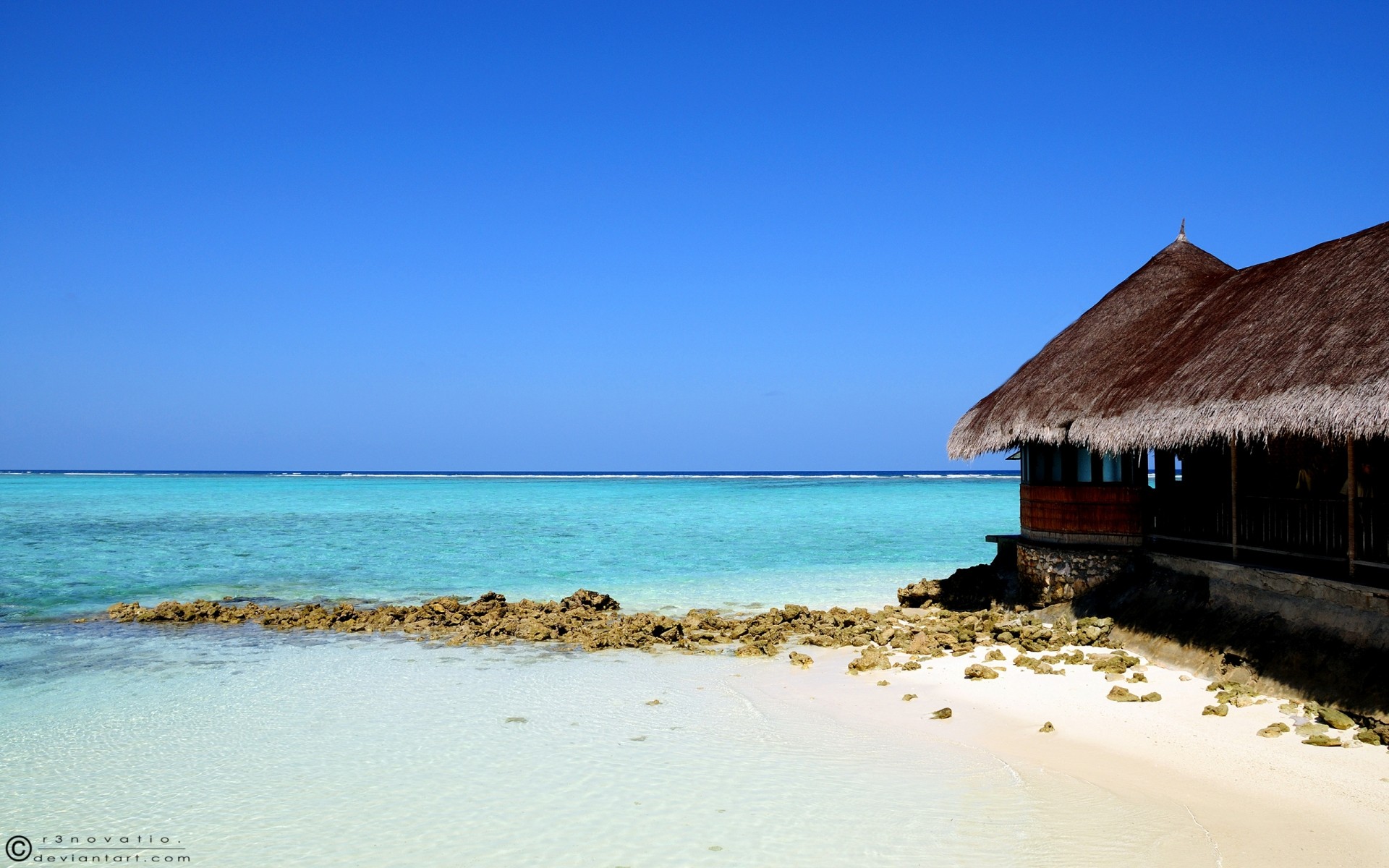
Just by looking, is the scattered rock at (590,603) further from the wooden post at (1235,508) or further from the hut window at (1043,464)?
the wooden post at (1235,508)

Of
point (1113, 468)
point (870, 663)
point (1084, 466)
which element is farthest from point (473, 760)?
point (1113, 468)

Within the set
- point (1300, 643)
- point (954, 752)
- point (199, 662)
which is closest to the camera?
point (954, 752)

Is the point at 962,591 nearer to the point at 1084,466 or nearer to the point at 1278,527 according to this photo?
the point at 1084,466

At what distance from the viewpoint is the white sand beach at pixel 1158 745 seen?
5723 millimetres

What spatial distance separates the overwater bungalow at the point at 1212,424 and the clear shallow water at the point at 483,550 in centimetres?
478

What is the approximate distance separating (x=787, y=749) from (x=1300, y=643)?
481 centimetres

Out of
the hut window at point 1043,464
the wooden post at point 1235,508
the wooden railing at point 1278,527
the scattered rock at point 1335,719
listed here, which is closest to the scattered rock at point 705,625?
the wooden railing at point 1278,527

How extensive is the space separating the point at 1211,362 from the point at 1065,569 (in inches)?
136

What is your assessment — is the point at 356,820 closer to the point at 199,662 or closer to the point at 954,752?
the point at 954,752

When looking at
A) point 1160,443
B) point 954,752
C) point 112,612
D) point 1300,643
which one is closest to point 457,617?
point 112,612

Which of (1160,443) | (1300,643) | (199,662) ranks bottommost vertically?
(199,662)

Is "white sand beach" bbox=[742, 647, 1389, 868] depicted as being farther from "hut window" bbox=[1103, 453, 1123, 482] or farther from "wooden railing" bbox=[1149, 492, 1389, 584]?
"hut window" bbox=[1103, 453, 1123, 482]

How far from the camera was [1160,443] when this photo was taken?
956 cm

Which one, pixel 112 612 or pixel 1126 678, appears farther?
pixel 112 612
